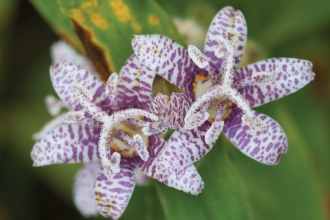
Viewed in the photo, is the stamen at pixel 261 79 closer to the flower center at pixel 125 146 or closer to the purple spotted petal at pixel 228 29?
the purple spotted petal at pixel 228 29

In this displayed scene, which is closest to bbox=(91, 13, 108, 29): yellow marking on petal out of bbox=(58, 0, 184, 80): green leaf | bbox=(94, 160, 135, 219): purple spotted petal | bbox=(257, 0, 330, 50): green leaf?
bbox=(58, 0, 184, 80): green leaf

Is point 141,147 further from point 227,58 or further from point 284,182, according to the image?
point 284,182

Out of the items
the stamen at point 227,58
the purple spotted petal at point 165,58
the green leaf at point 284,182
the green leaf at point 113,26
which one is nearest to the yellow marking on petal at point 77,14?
the green leaf at point 113,26

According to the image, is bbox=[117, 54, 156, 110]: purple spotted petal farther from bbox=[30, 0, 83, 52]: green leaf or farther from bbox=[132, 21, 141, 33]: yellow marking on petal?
bbox=[30, 0, 83, 52]: green leaf

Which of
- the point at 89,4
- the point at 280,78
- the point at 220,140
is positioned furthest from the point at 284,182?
the point at 89,4

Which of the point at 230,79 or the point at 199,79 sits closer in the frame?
the point at 230,79
